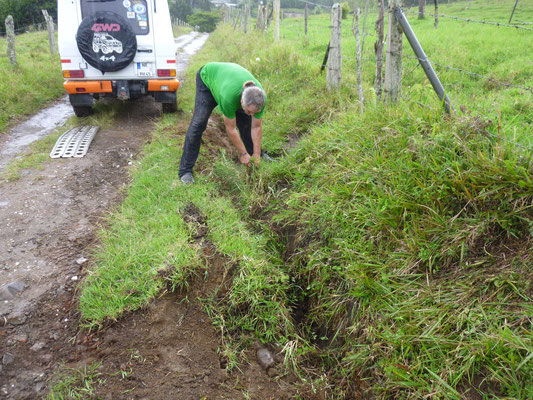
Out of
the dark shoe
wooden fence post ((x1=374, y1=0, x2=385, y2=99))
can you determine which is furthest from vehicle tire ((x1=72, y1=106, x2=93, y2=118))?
wooden fence post ((x1=374, y1=0, x2=385, y2=99))

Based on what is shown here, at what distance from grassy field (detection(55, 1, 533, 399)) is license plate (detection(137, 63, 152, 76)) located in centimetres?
290

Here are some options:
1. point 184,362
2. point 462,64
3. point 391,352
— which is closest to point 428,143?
point 391,352

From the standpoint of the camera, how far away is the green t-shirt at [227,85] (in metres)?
4.05

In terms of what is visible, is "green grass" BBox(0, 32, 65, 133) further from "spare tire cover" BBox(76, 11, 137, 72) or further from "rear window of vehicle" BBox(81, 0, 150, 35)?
"rear window of vehicle" BBox(81, 0, 150, 35)

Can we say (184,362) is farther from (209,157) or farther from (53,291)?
(209,157)

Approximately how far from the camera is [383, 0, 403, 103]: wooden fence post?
361 cm

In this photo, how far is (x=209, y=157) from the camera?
5008 mm

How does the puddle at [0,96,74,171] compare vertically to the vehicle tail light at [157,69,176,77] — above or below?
below

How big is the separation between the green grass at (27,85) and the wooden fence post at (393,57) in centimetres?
658

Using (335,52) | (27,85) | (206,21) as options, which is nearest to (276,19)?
(335,52)

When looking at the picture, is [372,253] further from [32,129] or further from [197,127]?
[32,129]

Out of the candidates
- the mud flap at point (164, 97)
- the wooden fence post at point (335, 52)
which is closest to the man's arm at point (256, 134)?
the wooden fence post at point (335, 52)

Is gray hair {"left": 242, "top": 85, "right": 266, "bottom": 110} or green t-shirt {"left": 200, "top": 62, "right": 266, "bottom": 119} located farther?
green t-shirt {"left": 200, "top": 62, "right": 266, "bottom": 119}

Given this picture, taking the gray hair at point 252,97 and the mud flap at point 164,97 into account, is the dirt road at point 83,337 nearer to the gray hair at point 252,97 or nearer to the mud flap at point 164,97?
the gray hair at point 252,97
